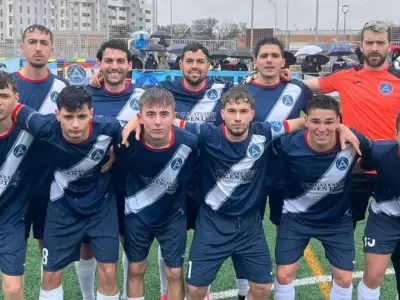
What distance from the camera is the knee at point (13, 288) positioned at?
3.63m

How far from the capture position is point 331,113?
12.6 ft

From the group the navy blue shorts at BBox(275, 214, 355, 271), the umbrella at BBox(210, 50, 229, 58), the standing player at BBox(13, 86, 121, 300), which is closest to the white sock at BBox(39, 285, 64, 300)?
the standing player at BBox(13, 86, 121, 300)

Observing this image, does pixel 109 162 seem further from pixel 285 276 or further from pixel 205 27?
pixel 205 27

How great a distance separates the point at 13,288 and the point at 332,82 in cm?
310

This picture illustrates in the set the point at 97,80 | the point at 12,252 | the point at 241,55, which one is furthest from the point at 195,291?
the point at 241,55

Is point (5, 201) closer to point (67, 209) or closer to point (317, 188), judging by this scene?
point (67, 209)

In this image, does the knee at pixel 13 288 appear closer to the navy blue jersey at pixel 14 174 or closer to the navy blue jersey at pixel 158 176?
the navy blue jersey at pixel 14 174

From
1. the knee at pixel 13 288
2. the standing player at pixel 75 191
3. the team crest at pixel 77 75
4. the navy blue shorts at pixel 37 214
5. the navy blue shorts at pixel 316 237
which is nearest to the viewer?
the knee at pixel 13 288

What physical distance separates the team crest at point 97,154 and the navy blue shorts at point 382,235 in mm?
2066

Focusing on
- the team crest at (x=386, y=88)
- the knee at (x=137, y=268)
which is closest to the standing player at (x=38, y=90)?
the knee at (x=137, y=268)

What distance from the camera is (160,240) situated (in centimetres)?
400

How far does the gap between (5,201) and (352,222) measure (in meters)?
2.69

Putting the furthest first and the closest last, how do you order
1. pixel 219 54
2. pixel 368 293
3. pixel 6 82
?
1. pixel 219 54
2. pixel 368 293
3. pixel 6 82

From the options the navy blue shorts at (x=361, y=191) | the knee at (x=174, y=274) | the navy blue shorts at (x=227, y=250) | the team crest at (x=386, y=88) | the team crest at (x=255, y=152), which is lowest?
the knee at (x=174, y=274)
